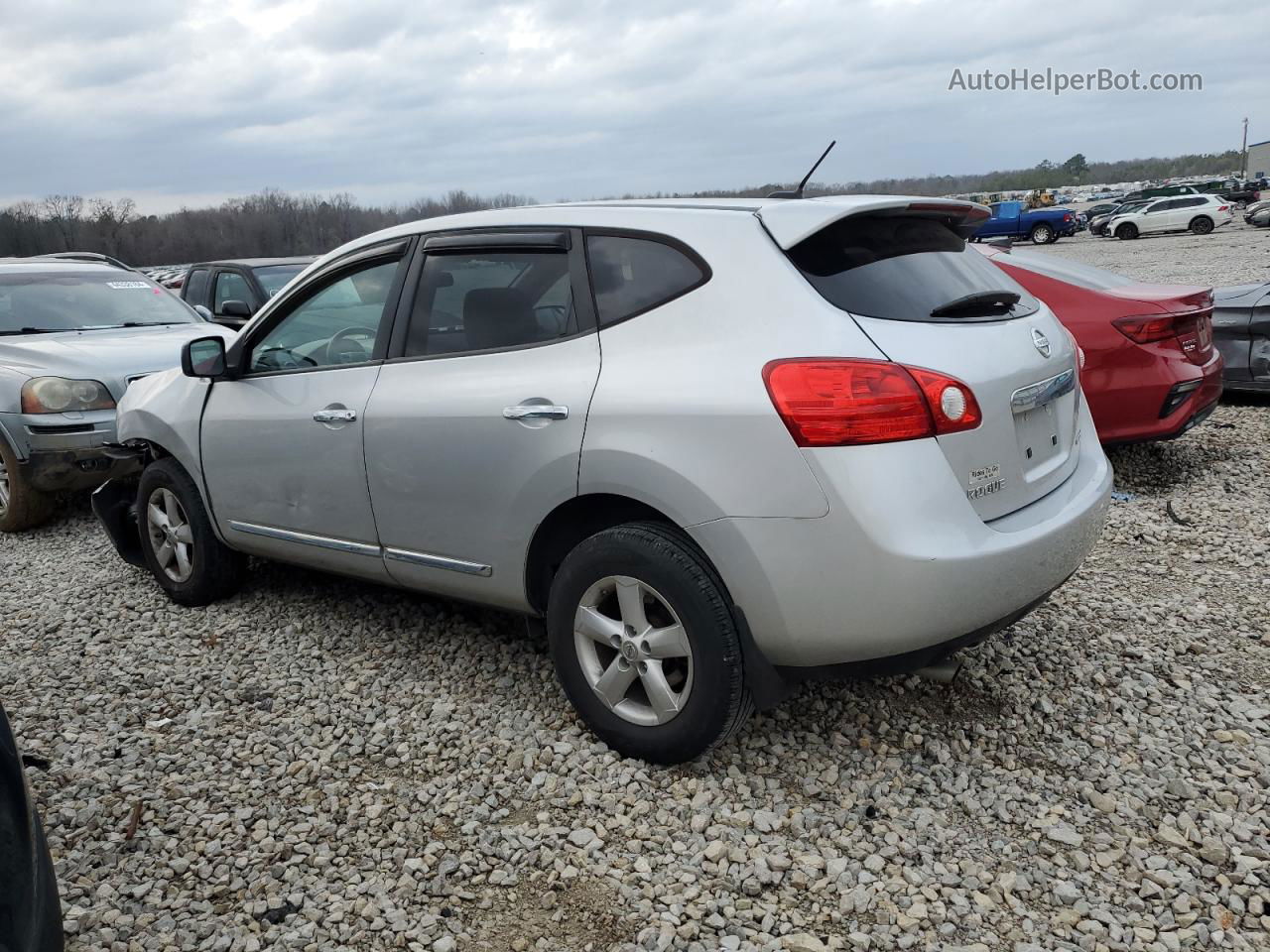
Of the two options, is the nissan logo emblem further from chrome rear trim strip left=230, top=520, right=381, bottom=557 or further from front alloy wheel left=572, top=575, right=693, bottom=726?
chrome rear trim strip left=230, top=520, right=381, bottom=557

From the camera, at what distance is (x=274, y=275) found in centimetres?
1127

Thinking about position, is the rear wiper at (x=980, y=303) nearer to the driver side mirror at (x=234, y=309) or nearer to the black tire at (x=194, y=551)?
the black tire at (x=194, y=551)

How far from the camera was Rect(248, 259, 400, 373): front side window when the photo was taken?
3.91 m

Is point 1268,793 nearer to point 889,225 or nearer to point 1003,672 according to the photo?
point 1003,672

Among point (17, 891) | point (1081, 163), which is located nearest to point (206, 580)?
point (17, 891)

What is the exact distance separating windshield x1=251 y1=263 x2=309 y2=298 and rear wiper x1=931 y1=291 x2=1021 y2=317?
9.13m

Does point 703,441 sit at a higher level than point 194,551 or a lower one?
higher

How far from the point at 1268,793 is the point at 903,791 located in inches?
41.1

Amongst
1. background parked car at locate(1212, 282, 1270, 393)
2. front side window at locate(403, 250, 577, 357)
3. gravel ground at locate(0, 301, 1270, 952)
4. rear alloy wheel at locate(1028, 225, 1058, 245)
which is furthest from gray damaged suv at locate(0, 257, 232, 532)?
rear alloy wheel at locate(1028, 225, 1058, 245)

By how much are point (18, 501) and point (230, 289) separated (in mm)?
5531

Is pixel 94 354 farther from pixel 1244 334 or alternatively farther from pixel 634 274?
pixel 1244 334

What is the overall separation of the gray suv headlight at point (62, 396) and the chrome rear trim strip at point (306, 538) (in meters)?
2.58

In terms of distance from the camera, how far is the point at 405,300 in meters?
3.79

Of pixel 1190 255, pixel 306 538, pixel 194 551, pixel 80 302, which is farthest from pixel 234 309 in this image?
pixel 1190 255
